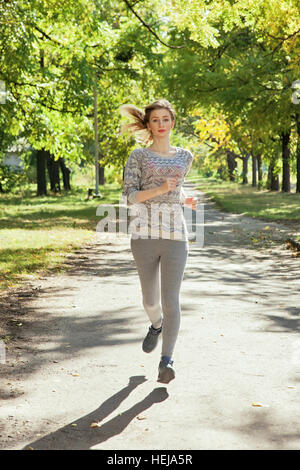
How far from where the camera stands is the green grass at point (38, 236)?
10.9 m

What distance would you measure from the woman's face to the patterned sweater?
182mm

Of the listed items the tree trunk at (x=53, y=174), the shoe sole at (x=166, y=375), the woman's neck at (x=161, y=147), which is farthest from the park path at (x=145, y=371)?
the tree trunk at (x=53, y=174)

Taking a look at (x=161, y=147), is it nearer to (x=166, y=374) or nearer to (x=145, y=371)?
(x=166, y=374)

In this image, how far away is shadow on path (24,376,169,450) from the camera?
12.6 feet

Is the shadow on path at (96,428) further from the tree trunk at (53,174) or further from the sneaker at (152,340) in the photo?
the tree trunk at (53,174)

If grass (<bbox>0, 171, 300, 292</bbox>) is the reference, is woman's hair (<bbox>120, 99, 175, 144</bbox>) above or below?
above

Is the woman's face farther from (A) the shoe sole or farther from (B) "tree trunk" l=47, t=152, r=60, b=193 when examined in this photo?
(B) "tree trunk" l=47, t=152, r=60, b=193

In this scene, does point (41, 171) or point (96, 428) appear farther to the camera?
point (41, 171)

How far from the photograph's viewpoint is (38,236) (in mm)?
15992

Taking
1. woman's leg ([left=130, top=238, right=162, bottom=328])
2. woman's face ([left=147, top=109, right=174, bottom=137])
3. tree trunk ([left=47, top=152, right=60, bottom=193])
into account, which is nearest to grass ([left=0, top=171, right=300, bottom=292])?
woman's leg ([left=130, top=238, right=162, bottom=328])

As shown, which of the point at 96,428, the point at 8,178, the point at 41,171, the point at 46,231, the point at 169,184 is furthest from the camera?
the point at 8,178

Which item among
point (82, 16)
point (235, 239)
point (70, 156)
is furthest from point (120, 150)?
point (235, 239)

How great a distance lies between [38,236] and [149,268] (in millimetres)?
11314

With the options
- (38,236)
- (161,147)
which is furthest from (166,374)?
(38,236)
